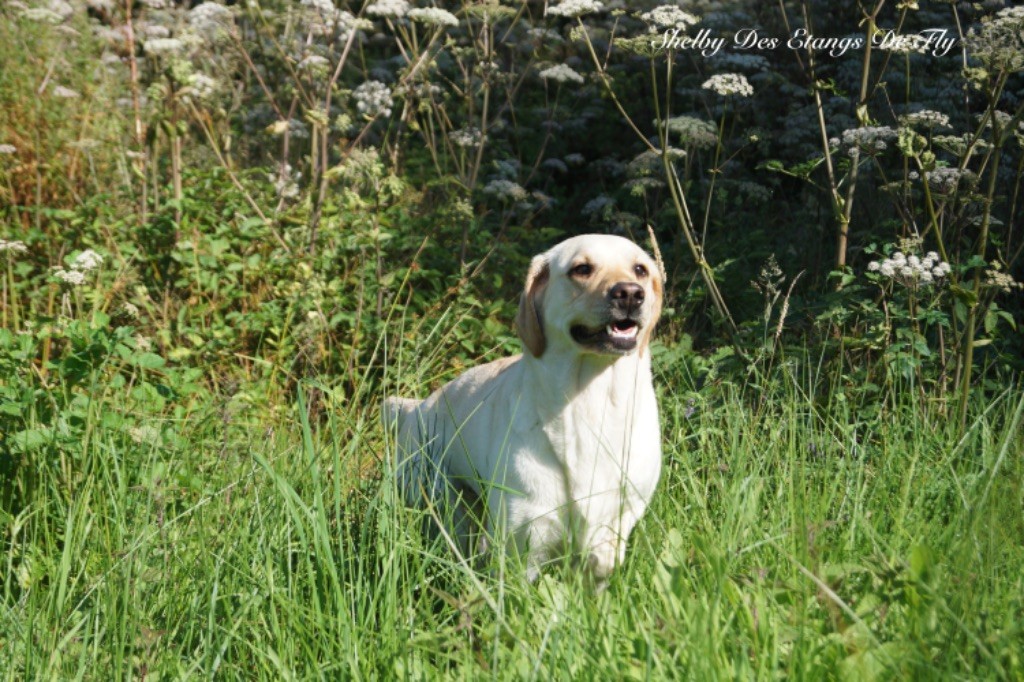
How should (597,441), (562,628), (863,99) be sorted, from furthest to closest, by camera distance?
(863,99)
(597,441)
(562,628)

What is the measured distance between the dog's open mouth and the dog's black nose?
43 millimetres

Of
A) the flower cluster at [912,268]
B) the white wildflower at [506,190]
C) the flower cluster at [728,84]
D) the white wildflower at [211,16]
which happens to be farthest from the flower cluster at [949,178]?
the white wildflower at [211,16]

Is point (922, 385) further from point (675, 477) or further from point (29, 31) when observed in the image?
point (29, 31)

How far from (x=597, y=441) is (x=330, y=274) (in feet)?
8.34

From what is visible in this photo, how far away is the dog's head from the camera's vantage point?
299cm

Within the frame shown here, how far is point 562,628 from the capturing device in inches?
88.9

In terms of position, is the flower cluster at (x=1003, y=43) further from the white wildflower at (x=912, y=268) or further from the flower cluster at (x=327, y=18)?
the flower cluster at (x=327, y=18)

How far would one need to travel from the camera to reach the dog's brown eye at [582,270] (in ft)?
10.2

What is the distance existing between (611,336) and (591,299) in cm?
12

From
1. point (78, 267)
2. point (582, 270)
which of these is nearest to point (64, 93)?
point (78, 267)

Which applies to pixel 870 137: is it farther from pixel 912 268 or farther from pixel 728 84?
pixel 728 84

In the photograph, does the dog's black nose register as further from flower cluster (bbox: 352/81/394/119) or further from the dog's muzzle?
flower cluster (bbox: 352/81/394/119)

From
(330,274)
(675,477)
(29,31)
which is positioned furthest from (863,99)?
(29,31)

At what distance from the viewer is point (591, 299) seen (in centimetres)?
303
